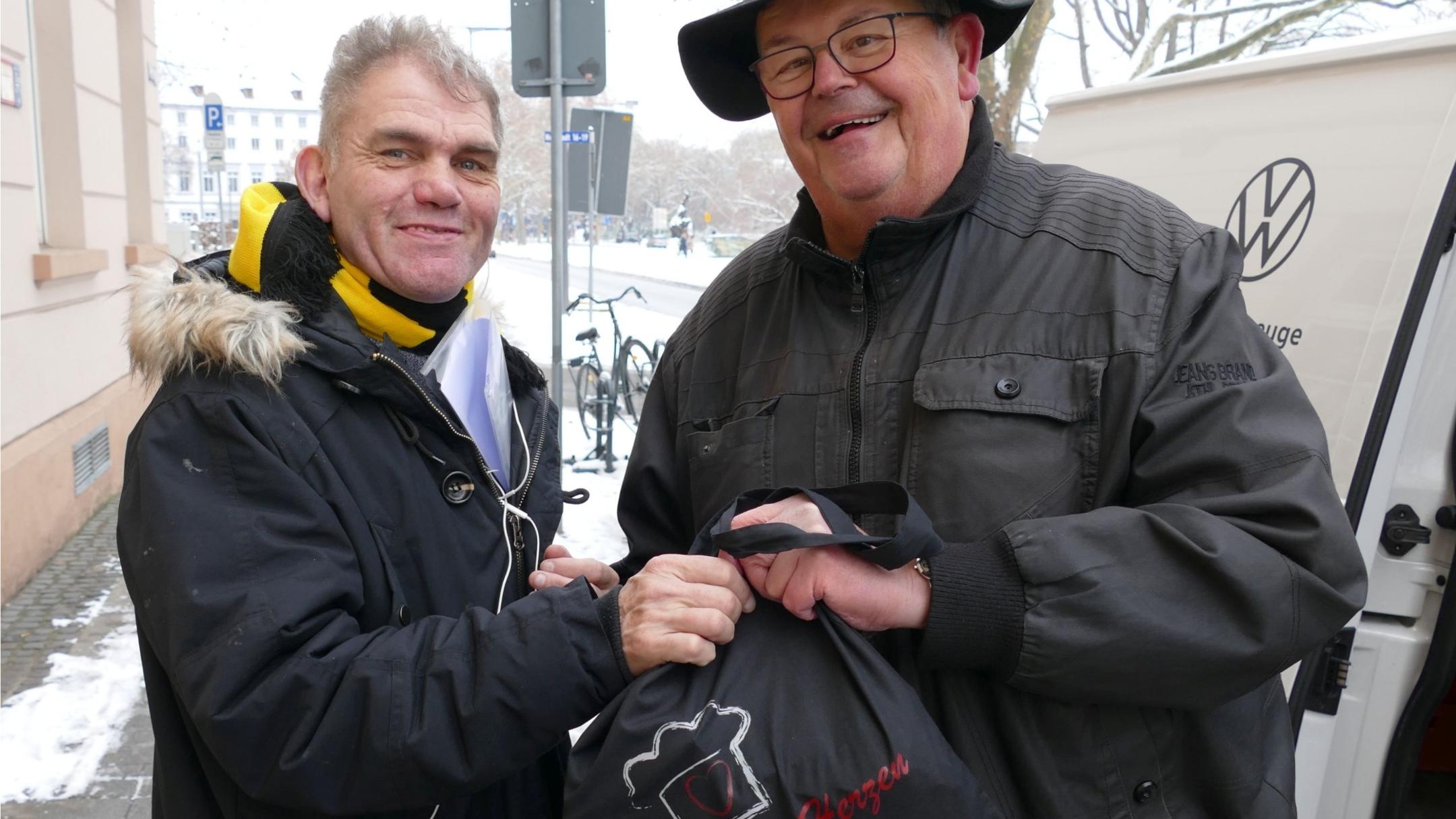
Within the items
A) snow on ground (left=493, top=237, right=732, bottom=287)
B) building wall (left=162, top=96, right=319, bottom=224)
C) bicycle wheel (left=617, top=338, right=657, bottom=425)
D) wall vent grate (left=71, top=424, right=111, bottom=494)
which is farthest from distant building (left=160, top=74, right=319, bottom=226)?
wall vent grate (left=71, top=424, right=111, bottom=494)

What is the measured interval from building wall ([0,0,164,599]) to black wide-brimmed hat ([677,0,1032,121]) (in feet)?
10.6

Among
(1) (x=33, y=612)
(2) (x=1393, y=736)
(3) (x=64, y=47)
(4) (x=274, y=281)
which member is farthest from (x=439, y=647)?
(3) (x=64, y=47)

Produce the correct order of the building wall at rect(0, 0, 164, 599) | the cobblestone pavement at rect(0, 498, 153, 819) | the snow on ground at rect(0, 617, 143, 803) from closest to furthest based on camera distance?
the cobblestone pavement at rect(0, 498, 153, 819) → the snow on ground at rect(0, 617, 143, 803) → the building wall at rect(0, 0, 164, 599)

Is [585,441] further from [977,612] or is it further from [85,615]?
[977,612]

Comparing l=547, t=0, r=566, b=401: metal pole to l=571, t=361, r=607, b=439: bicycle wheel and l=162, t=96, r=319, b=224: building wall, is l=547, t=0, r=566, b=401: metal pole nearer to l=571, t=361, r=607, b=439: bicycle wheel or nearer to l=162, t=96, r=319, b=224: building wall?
l=571, t=361, r=607, b=439: bicycle wheel

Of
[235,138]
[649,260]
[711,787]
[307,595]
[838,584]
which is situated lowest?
[649,260]

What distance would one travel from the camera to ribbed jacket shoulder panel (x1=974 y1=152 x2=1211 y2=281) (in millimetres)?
1498

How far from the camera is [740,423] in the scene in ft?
5.63

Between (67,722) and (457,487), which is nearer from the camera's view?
(457,487)

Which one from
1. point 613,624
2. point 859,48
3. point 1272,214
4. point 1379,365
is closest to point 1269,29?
point 1272,214

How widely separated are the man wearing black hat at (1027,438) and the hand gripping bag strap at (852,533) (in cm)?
4

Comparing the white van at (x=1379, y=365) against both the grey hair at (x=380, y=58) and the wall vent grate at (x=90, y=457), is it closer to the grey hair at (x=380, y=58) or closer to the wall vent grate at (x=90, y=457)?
the grey hair at (x=380, y=58)

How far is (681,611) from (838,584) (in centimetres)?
22

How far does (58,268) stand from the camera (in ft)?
17.9
